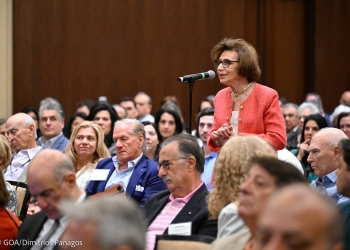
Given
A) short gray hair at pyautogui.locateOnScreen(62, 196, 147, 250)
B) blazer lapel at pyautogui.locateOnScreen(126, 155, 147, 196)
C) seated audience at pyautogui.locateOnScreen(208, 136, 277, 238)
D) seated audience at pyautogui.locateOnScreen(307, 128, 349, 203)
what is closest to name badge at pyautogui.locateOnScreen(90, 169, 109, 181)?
blazer lapel at pyautogui.locateOnScreen(126, 155, 147, 196)

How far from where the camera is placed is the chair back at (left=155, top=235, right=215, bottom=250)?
8.63ft

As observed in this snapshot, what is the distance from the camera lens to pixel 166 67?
9547 mm

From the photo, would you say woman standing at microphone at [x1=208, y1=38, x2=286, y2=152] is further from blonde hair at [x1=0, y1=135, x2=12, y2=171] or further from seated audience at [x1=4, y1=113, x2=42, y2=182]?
seated audience at [x1=4, y1=113, x2=42, y2=182]

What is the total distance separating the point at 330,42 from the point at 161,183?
6.51 metres

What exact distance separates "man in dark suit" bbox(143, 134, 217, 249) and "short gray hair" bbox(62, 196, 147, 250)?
4.44 feet

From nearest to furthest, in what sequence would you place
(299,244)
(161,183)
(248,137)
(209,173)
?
(299,244) → (248,137) → (161,183) → (209,173)

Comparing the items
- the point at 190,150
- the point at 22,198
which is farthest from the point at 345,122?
the point at 22,198

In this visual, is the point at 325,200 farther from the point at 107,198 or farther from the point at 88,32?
the point at 88,32

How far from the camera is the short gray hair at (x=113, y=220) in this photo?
168cm

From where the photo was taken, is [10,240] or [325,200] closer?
[325,200]

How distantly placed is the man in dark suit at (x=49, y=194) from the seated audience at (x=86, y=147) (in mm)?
2237

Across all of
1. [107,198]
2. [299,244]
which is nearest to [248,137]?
[107,198]

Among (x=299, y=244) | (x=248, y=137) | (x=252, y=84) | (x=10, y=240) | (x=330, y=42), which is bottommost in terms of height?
(x=10, y=240)

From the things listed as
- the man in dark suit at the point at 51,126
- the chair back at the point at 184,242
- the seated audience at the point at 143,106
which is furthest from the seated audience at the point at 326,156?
the seated audience at the point at 143,106
